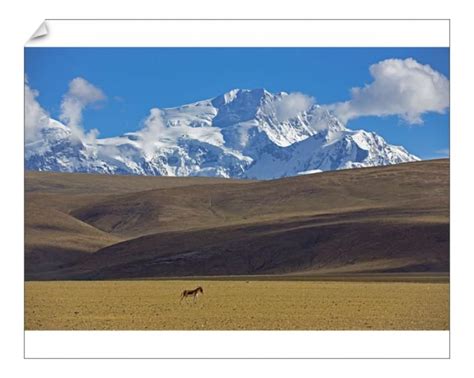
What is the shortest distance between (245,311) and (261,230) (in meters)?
94.7

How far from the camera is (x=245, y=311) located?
38969 mm

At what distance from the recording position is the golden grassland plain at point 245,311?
105 feet

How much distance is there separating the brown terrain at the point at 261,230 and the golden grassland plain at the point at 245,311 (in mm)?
49784

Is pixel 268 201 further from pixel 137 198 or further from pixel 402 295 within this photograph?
pixel 402 295

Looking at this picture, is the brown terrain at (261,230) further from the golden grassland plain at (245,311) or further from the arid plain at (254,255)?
the golden grassland plain at (245,311)

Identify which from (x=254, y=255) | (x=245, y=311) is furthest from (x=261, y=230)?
(x=245, y=311)

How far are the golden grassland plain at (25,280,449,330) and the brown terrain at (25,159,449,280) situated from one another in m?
49.8

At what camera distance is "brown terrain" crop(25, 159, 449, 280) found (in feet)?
377
